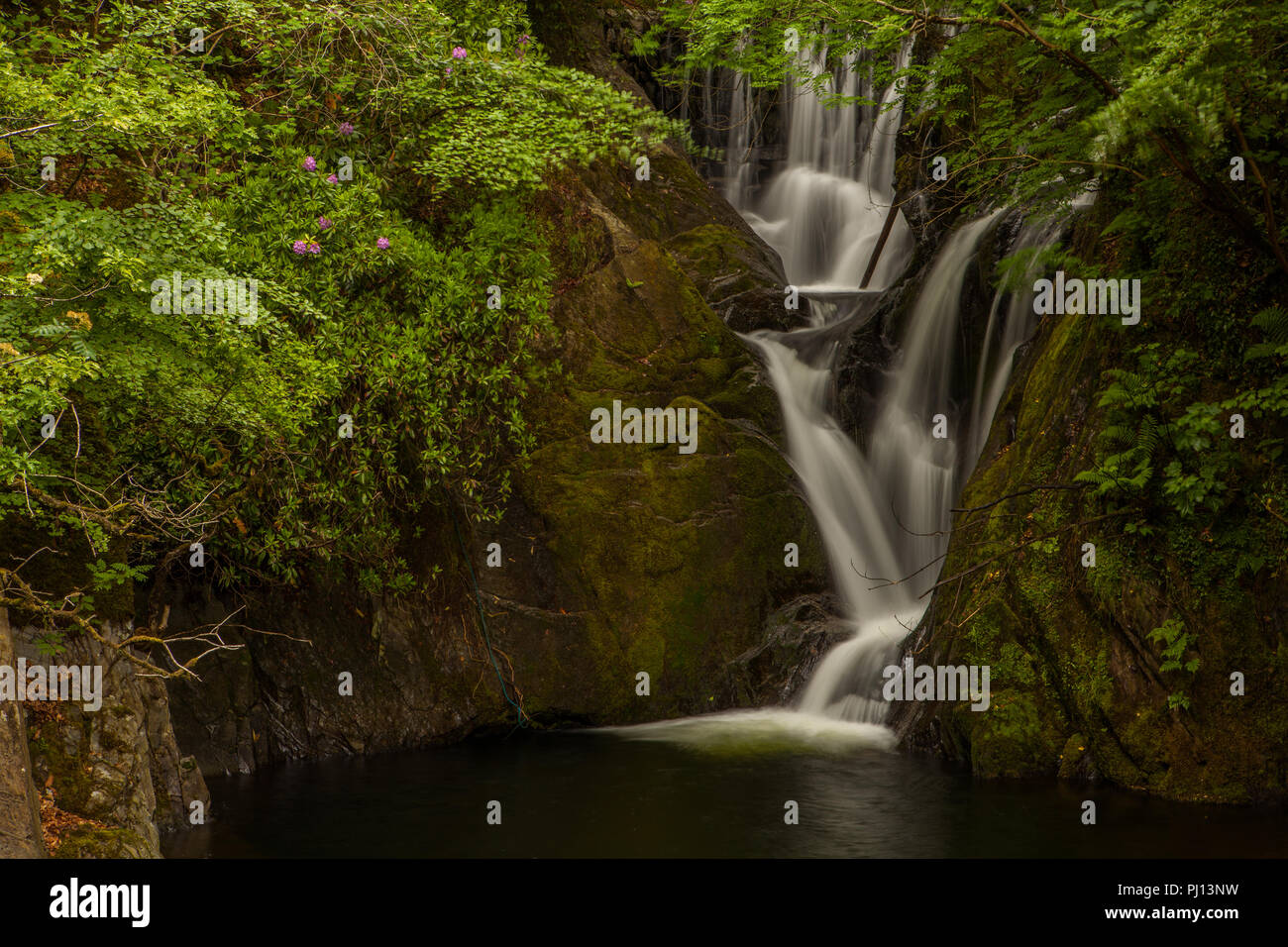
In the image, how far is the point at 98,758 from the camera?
20.8ft

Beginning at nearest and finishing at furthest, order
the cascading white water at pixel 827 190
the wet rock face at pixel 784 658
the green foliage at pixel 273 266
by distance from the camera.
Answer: the green foliage at pixel 273 266, the wet rock face at pixel 784 658, the cascading white water at pixel 827 190

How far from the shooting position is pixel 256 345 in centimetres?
750

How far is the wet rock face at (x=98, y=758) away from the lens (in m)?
5.98

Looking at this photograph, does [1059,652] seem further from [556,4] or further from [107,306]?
[556,4]

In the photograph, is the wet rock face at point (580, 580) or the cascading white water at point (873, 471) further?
the cascading white water at point (873, 471)

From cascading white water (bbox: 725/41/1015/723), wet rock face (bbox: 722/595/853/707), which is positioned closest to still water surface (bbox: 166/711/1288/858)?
wet rock face (bbox: 722/595/853/707)

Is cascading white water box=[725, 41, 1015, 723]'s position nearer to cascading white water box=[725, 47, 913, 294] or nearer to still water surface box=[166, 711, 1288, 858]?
cascading white water box=[725, 47, 913, 294]

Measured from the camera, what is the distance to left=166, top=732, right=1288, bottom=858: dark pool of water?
7.50 meters

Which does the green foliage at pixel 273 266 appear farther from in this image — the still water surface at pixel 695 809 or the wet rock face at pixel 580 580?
the still water surface at pixel 695 809

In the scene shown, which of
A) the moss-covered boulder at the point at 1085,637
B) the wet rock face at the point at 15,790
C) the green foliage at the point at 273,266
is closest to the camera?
the wet rock face at the point at 15,790

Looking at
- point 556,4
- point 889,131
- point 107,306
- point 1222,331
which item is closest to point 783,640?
point 1222,331

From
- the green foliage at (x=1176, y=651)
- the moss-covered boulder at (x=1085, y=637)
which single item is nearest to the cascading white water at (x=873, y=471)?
the moss-covered boulder at (x=1085, y=637)

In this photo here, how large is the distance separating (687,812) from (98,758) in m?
4.12

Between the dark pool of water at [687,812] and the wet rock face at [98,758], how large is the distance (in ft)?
3.59
